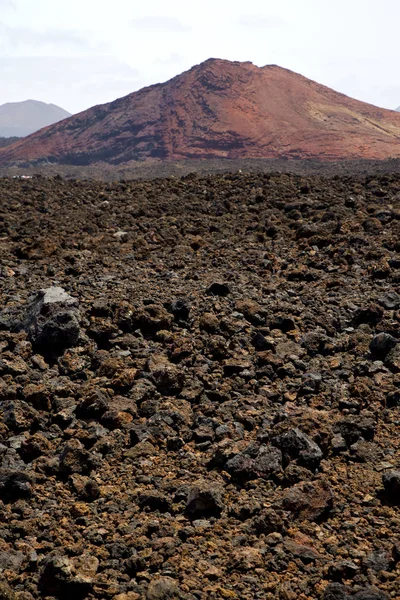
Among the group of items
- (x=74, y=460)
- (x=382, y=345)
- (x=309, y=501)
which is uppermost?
(x=382, y=345)

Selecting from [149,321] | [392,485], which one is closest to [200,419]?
[392,485]

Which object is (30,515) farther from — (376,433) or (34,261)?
(34,261)

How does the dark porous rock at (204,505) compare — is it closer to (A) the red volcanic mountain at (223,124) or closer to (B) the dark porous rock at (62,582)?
(B) the dark porous rock at (62,582)

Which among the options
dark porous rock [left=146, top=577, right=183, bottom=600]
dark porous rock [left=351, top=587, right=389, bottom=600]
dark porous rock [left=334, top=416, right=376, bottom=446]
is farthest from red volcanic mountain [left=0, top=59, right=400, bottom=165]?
dark porous rock [left=146, top=577, right=183, bottom=600]

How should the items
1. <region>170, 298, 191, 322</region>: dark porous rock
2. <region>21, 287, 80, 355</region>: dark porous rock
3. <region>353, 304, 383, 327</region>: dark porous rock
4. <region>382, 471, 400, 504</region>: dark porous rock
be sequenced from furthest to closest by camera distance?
1. <region>353, 304, 383, 327</region>: dark porous rock
2. <region>170, 298, 191, 322</region>: dark porous rock
3. <region>21, 287, 80, 355</region>: dark porous rock
4. <region>382, 471, 400, 504</region>: dark porous rock

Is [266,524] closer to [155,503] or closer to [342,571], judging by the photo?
[342,571]

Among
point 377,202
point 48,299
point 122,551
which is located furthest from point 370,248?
point 122,551

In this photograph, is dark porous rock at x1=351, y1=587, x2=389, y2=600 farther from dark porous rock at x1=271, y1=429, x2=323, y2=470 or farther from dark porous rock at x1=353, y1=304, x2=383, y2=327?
dark porous rock at x1=353, y1=304, x2=383, y2=327
